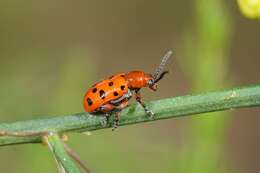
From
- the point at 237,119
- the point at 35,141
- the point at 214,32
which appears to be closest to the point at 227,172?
the point at 214,32

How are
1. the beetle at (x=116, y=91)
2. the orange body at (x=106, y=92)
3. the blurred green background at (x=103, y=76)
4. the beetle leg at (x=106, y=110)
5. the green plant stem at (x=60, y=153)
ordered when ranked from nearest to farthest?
the green plant stem at (x=60, y=153)
the beetle leg at (x=106, y=110)
the beetle at (x=116, y=91)
the orange body at (x=106, y=92)
the blurred green background at (x=103, y=76)

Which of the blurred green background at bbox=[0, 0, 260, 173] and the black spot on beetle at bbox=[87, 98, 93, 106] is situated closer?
the black spot on beetle at bbox=[87, 98, 93, 106]

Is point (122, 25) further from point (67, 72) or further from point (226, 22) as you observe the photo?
point (226, 22)

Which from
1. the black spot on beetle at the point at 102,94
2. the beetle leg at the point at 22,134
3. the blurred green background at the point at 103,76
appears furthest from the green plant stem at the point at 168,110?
the blurred green background at the point at 103,76

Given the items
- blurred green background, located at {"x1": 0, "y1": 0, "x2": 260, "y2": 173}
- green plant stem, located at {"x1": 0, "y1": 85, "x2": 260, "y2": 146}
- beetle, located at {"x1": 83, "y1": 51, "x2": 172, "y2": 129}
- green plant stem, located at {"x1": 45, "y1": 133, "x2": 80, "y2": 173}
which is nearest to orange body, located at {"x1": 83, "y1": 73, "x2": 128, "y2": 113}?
beetle, located at {"x1": 83, "y1": 51, "x2": 172, "y2": 129}

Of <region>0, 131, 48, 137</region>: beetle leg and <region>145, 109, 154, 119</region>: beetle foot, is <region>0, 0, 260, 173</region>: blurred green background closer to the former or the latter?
<region>145, 109, 154, 119</region>: beetle foot

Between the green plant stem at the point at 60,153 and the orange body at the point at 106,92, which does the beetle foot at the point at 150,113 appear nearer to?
the green plant stem at the point at 60,153

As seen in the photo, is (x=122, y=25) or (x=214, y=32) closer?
(x=214, y=32)
